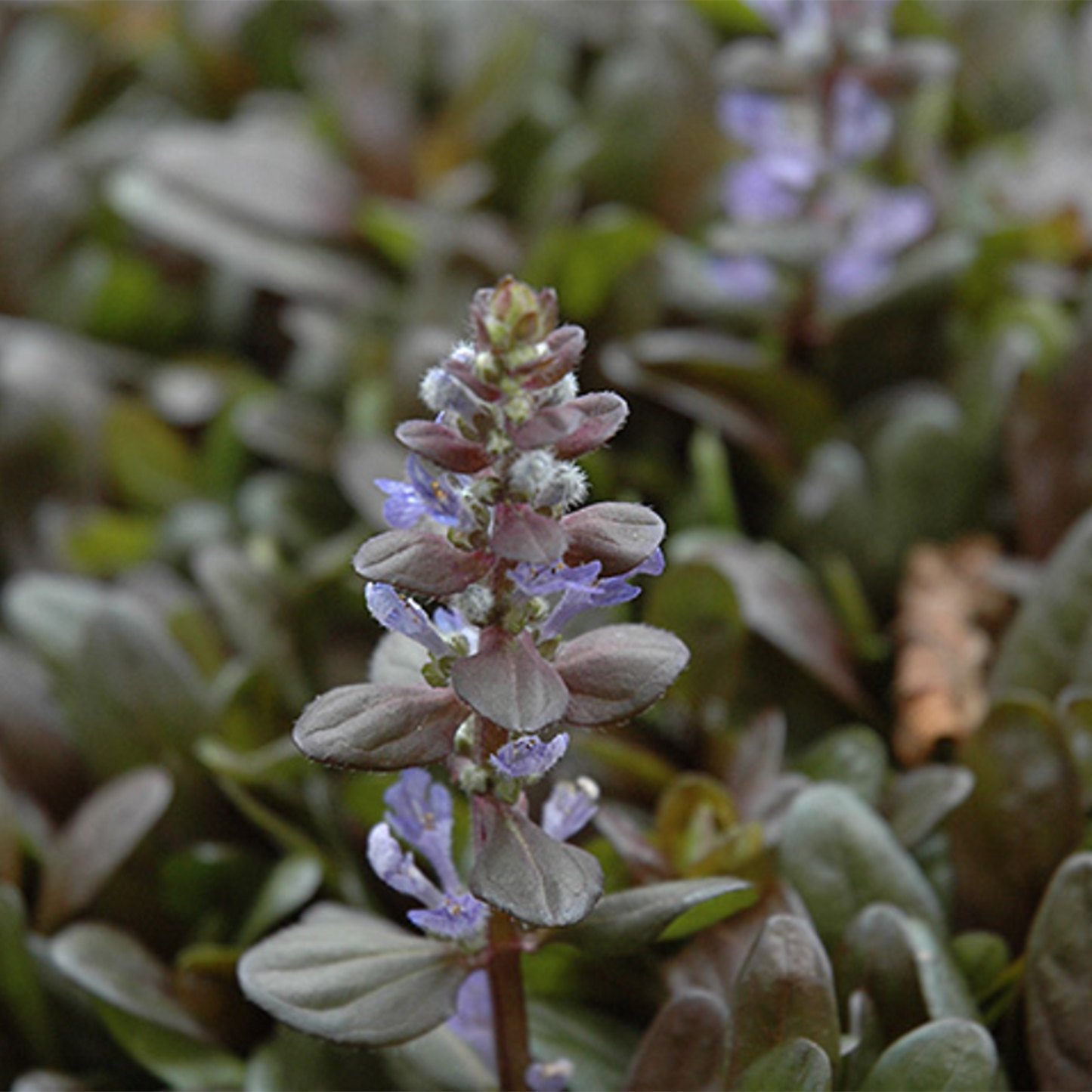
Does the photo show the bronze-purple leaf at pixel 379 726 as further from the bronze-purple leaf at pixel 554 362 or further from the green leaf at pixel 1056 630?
the green leaf at pixel 1056 630

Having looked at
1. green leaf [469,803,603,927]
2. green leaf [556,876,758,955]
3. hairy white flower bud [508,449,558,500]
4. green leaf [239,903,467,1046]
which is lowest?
green leaf [239,903,467,1046]

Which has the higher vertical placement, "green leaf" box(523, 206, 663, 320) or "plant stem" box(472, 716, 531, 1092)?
"green leaf" box(523, 206, 663, 320)

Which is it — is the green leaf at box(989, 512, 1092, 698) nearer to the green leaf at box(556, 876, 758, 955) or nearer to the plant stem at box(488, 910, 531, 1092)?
the green leaf at box(556, 876, 758, 955)

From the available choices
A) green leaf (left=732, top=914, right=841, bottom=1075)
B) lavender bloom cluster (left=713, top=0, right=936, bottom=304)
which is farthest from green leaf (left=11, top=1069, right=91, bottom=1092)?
lavender bloom cluster (left=713, top=0, right=936, bottom=304)

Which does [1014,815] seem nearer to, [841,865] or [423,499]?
[841,865]

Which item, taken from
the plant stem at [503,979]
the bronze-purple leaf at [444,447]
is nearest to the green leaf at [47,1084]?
the plant stem at [503,979]

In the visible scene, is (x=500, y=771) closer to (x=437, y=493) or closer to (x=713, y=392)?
(x=437, y=493)
